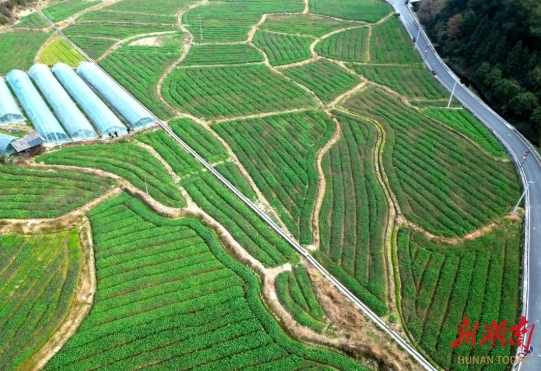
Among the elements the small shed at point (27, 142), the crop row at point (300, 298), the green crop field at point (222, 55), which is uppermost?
the green crop field at point (222, 55)

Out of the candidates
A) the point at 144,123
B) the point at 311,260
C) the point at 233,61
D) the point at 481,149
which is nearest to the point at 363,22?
the point at 233,61

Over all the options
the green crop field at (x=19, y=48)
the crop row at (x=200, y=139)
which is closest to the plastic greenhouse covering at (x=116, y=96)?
the crop row at (x=200, y=139)

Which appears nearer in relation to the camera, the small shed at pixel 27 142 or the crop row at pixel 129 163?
the crop row at pixel 129 163

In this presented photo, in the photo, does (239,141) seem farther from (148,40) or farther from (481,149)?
(148,40)

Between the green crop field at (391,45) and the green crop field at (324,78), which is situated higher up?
the green crop field at (391,45)

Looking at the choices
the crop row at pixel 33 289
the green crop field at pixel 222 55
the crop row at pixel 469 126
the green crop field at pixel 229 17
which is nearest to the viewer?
the crop row at pixel 33 289

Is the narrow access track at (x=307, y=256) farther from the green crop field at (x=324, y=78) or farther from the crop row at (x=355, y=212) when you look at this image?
the green crop field at (x=324, y=78)
